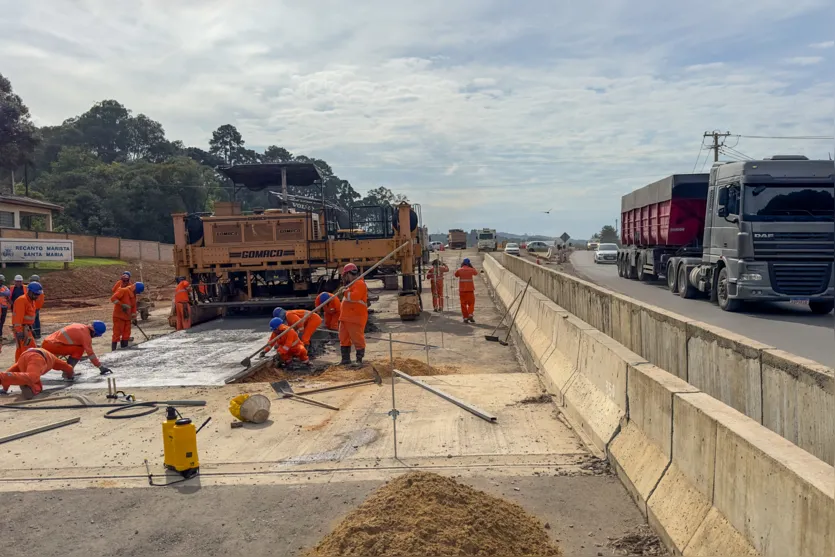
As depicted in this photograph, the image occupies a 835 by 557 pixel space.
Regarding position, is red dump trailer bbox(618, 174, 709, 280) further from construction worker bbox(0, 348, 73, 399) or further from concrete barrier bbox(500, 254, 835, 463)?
construction worker bbox(0, 348, 73, 399)

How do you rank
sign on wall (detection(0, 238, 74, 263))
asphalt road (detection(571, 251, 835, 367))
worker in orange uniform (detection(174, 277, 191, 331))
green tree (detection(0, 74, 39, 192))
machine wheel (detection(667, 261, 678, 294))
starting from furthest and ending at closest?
1. green tree (detection(0, 74, 39, 192))
2. sign on wall (detection(0, 238, 74, 263))
3. machine wheel (detection(667, 261, 678, 294))
4. worker in orange uniform (detection(174, 277, 191, 331))
5. asphalt road (detection(571, 251, 835, 367))

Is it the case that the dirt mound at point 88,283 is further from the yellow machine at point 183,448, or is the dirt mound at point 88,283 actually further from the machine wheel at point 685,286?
the yellow machine at point 183,448

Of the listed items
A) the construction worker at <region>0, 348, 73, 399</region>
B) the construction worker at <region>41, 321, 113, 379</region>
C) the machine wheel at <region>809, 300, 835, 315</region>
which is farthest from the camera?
the machine wheel at <region>809, 300, 835, 315</region>

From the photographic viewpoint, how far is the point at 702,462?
361 cm

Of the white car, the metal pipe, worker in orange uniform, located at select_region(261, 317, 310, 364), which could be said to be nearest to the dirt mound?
worker in orange uniform, located at select_region(261, 317, 310, 364)

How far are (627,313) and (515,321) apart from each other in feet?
20.1

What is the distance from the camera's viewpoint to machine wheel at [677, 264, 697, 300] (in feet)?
58.0

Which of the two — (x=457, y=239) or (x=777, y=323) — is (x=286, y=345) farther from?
(x=457, y=239)

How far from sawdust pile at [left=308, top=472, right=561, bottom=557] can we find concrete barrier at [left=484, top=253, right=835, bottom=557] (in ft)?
2.71

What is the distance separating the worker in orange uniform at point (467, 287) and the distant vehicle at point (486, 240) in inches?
1921

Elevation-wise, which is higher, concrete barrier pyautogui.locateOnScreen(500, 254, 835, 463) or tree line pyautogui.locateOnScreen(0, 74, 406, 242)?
tree line pyautogui.locateOnScreen(0, 74, 406, 242)

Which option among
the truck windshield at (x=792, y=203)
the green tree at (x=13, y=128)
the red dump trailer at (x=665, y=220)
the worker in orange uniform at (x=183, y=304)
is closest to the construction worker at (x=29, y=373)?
the worker in orange uniform at (x=183, y=304)

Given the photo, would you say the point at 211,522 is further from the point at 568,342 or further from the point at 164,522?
the point at 568,342

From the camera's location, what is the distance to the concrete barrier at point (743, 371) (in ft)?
11.8
